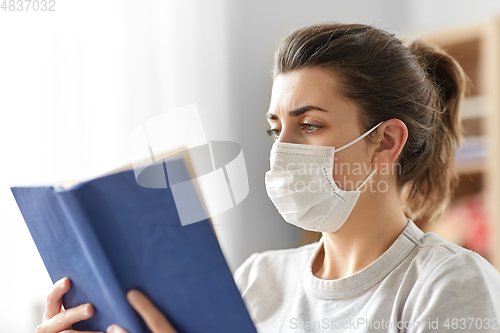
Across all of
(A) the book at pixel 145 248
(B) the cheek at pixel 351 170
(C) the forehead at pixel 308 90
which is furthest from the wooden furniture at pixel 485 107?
(A) the book at pixel 145 248

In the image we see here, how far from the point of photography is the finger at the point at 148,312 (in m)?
0.67

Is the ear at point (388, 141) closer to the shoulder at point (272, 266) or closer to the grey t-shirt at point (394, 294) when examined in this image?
the grey t-shirt at point (394, 294)

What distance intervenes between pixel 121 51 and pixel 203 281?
4.36 feet

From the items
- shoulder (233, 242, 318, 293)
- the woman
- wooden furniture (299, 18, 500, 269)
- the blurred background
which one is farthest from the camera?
wooden furniture (299, 18, 500, 269)

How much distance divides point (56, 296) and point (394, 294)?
0.62 meters

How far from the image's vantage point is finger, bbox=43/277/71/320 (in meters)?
0.77

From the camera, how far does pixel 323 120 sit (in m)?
0.93

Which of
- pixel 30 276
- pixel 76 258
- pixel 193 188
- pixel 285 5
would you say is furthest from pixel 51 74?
pixel 285 5

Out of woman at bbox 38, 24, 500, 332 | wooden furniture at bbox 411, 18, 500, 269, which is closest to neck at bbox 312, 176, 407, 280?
woman at bbox 38, 24, 500, 332

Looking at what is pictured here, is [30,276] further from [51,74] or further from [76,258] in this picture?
[76,258]

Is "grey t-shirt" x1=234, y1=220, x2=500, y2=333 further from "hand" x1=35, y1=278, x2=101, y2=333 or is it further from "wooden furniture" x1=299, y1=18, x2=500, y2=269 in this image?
"wooden furniture" x1=299, y1=18, x2=500, y2=269

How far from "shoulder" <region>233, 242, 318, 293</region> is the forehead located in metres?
0.39

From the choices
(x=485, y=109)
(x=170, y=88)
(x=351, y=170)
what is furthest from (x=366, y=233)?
(x=485, y=109)

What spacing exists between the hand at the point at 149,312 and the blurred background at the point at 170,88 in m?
0.86
